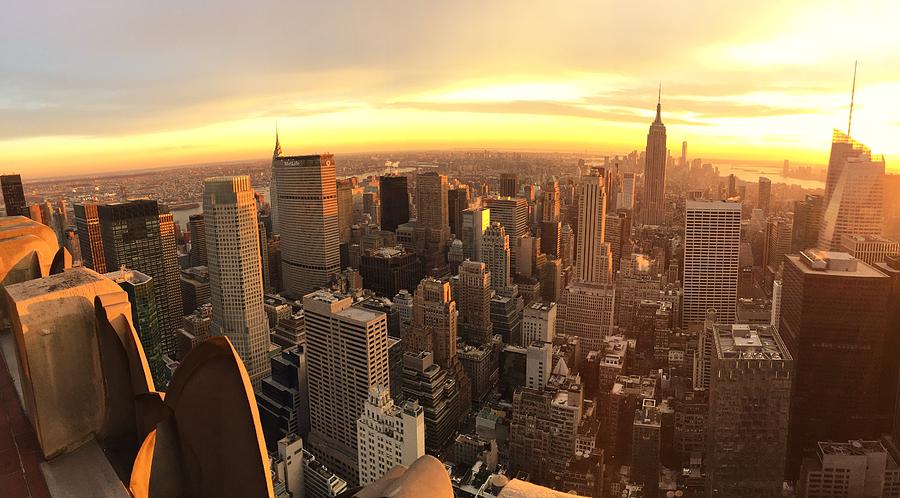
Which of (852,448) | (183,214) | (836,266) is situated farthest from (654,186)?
(183,214)

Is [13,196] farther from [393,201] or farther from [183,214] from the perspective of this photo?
[393,201]

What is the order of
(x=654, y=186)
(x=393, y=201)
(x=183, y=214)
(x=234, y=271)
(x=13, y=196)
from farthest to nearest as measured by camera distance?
(x=393, y=201), (x=654, y=186), (x=183, y=214), (x=234, y=271), (x=13, y=196)

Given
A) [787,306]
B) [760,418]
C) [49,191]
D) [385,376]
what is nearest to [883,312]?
[787,306]

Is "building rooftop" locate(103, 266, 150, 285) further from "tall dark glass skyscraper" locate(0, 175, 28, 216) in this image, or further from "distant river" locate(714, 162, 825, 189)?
"distant river" locate(714, 162, 825, 189)

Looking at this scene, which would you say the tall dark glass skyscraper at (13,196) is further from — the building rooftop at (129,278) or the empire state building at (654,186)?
the empire state building at (654,186)

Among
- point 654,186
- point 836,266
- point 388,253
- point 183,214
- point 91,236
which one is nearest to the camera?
point 836,266

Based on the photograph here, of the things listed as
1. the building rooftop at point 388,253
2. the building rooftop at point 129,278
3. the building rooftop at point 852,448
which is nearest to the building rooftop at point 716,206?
the building rooftop at point 852,448

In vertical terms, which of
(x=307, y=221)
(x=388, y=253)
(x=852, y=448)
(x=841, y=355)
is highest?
(x=307, y=221)
